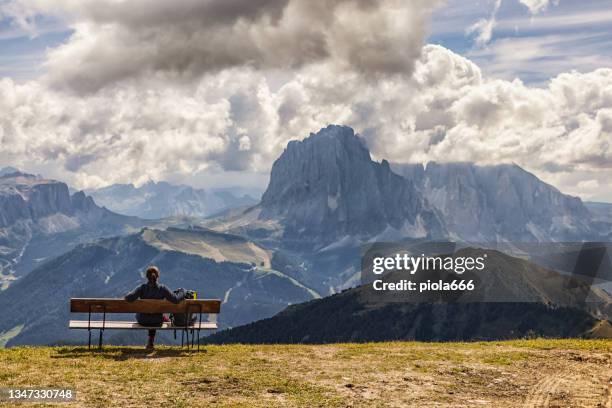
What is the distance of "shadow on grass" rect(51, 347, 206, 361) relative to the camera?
26.2 metres

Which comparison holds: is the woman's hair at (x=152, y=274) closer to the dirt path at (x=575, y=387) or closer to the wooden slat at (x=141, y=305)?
the wooden slat at (x=141, y=305)

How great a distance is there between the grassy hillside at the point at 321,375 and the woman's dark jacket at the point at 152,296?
1382mm

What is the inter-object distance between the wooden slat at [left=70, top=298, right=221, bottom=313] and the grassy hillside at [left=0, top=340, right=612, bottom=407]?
1831 mm

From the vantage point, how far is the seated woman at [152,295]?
27922 millimetres

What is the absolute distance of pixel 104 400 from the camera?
61.5 ft

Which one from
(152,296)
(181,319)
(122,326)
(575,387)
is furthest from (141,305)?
(575,387)

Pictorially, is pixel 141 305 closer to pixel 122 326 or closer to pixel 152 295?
pixel 152 295

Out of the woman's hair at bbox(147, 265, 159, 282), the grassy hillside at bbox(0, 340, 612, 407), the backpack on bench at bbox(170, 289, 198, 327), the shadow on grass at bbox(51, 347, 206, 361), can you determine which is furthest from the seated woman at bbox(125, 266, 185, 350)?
the grassy hillside at bbox(0, 340, 612, 407)

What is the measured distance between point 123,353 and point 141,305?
2.14 metres

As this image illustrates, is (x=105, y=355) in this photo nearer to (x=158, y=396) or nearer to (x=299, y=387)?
(x=158, y=396)

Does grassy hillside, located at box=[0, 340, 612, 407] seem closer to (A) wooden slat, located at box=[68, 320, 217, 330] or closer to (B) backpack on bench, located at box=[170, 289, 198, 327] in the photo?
(A) wooden slat, located at box=[68, 320, 217, 330]

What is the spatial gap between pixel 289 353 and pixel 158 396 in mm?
9589

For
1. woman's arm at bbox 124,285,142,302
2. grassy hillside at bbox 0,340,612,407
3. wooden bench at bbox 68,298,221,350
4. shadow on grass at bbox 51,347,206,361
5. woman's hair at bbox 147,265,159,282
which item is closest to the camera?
grassy hillside at bbox 0,340,612,407

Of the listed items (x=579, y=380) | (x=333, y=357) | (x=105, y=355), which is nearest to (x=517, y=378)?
(x=579, y=380)
